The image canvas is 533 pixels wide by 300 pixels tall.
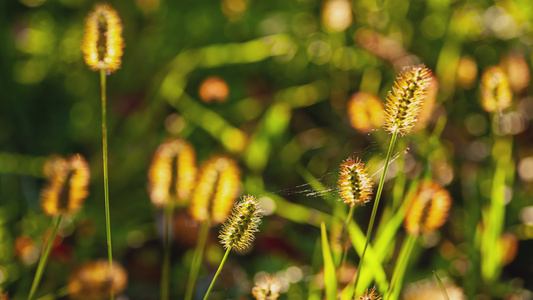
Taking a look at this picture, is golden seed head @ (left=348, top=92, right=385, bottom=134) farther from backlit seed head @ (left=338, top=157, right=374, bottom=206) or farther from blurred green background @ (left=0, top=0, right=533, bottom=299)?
backlit seed head @ (left=338, top=157, right=374, bottom=206)

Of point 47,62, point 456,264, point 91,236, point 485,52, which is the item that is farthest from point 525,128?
point 47,62

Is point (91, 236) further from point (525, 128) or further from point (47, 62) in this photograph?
point (525, 128)

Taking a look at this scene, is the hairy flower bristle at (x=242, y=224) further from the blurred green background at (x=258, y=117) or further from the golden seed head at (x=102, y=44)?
the blurred green background at (x=258, y=117)

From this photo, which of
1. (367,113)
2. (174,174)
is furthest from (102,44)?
(367,113)

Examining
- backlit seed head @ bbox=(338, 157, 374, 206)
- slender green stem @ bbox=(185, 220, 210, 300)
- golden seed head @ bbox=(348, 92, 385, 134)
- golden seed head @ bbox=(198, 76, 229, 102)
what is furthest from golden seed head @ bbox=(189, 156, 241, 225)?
golden seed head @ bbox=(198, 76, 229, 102)

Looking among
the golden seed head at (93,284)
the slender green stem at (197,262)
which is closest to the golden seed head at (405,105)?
the slender green stem at (197,262)

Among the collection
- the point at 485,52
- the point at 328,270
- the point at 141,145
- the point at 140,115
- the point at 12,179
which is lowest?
the point at 328,270
